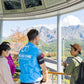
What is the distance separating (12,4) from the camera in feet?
14.6

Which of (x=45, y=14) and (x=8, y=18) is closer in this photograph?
(x=45, y=14)

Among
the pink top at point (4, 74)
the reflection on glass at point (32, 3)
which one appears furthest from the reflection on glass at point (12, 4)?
the pink top at point (4, 74)

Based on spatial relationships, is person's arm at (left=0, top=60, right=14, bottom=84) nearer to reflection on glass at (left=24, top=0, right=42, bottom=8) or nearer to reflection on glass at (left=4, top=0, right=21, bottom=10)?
reflection on glass at (left=24, top=0, right=42, bottom=8)

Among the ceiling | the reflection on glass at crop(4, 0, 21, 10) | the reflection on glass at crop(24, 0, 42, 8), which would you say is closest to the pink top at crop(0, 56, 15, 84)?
the ceiling

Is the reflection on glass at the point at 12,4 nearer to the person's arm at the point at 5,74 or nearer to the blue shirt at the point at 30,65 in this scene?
the blue shirt at the point at 30,65

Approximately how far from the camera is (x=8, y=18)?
4.61m

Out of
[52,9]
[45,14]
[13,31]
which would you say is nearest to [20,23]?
[13,31]

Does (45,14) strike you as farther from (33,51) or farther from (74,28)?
(33,51)

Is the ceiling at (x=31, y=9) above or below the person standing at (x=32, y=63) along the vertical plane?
above

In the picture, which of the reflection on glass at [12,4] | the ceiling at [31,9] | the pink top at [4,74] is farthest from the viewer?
the reflection on glass at [12,4]

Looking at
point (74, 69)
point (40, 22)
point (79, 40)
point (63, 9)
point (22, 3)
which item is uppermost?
point (22, 3)

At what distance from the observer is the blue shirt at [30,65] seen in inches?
65.1

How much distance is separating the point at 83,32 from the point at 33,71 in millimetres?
2641

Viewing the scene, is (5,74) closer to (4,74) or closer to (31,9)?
(4,74)
